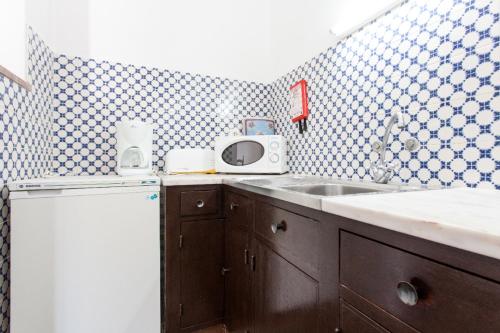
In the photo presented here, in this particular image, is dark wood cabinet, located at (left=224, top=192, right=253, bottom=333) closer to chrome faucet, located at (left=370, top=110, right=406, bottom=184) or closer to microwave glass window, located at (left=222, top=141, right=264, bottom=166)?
microwave glass window, located at (left=222, top=141, right=264, bottom=166)

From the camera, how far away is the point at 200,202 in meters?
1.56

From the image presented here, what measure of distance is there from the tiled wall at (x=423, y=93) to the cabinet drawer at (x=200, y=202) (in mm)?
719

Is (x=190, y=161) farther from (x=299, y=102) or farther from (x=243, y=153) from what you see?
(x=299, y=102)

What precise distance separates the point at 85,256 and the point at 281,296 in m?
1.00

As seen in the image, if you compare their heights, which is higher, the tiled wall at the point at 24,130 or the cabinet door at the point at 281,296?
the tiled wall at the point at 24,130

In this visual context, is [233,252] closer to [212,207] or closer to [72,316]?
[212,207]

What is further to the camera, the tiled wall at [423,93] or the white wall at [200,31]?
the white wall at [200,31]

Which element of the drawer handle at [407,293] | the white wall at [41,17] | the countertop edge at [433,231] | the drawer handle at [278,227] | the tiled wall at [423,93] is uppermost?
the white wall at [41,17]

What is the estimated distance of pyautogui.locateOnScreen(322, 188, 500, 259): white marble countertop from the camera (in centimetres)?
41

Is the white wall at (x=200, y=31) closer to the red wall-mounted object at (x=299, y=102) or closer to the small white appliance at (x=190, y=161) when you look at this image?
the red wall-mounted object at (x=299, y=102)

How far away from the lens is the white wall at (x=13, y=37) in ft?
3.92

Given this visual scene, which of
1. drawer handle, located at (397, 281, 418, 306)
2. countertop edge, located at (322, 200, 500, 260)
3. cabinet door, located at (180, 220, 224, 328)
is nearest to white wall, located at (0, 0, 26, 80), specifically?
Result: cabinet door, located at (180, 220, 224, 328)

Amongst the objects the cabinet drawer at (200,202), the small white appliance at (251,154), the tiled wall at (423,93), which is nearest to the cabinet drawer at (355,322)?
the tiled wall at (423,93)

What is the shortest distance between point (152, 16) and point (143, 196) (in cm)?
148
